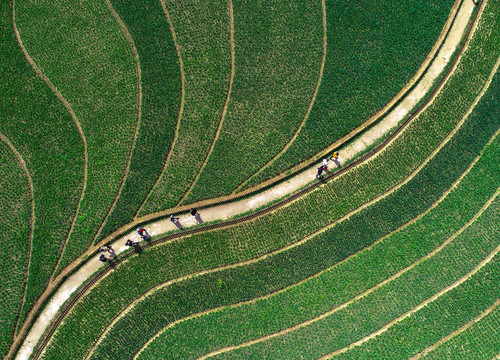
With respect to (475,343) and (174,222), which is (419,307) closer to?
(475,343)

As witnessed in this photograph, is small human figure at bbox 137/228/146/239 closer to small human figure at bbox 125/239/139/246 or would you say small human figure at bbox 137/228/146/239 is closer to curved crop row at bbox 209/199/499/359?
small human figure at bbox 125/239/139/246

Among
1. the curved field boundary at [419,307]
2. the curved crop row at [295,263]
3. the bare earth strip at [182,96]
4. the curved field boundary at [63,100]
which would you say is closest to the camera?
the curved field boundary at [419,307]

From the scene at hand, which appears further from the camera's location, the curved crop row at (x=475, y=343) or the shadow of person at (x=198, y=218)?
the shadow of person at (x=198, y=218)

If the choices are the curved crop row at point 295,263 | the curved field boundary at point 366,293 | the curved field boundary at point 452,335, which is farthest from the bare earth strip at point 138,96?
the curved field boundary at point 452,335

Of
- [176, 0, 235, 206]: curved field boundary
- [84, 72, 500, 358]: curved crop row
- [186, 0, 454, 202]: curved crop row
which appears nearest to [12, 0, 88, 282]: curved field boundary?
[176, 0, 235, 206]: curved field boundary

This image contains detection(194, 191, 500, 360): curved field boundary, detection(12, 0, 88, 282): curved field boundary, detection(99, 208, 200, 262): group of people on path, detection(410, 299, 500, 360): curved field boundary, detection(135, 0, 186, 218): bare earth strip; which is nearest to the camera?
detection(410, 299, 500, 360): curved field boundary

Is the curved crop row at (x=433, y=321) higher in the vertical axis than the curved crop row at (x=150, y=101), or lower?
lower

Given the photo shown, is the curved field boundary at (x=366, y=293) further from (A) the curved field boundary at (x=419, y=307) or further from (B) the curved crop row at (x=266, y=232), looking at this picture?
(B) the curved crop row at (x=266, y=232)
